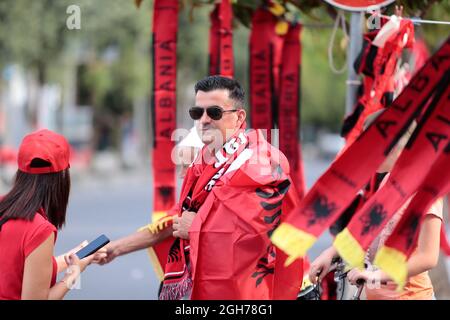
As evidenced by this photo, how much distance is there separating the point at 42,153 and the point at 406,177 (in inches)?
59.1

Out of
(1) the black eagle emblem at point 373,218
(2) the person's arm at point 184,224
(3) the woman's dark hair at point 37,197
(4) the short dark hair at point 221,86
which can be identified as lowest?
(2) the person's arm at point 184,224

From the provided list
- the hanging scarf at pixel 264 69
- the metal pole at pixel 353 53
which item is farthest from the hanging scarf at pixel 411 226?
the hanging scarf at pixel 264 69

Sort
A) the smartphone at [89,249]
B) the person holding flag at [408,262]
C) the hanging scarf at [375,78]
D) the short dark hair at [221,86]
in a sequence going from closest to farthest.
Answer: the person holding flag at [408,262] < the smartphone at [89,249] < the short dark hair at [221,86] < the hanging scarf at [375,78]

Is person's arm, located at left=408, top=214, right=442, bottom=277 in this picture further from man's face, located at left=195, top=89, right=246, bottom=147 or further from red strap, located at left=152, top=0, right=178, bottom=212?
red strap, located at left=152, top=0, right=178, bottom=212

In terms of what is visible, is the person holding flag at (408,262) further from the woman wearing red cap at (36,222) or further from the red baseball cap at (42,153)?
the red baseball cap at (42,153)

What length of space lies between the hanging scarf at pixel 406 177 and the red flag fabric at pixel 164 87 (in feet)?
10.9

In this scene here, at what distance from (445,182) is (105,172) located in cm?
3190

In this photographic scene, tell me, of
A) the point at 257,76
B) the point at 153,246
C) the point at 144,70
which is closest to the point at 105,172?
the point at 144,70

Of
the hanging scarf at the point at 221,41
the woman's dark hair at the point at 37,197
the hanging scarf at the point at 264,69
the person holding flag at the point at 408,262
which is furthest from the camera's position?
the hanging scarf at the point at 264,69

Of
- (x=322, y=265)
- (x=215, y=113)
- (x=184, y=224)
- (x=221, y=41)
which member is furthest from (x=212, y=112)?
(x=221, y=41)

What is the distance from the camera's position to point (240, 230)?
407 cm

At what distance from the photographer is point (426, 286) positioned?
4.73 meters

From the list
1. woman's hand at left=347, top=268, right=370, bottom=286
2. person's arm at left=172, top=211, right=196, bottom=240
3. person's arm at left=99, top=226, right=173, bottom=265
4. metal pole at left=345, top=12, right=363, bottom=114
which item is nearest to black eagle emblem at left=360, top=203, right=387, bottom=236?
woman's hand at left=347, top=268, right=370, bottom=286

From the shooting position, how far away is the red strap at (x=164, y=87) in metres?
6.69
